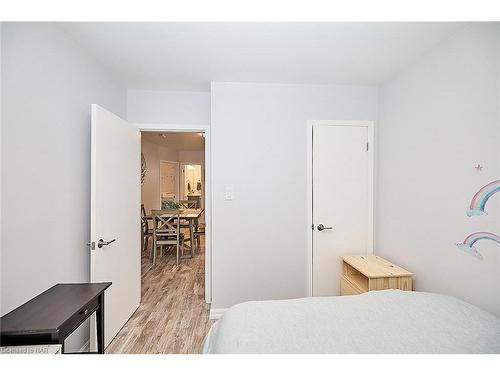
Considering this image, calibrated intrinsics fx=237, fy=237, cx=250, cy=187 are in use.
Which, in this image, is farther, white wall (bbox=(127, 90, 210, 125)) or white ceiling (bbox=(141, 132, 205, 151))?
white ceiling (bbox=(141, 132, 205, 151))

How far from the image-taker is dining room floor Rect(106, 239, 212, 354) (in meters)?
1.93

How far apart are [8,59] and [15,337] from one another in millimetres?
1318

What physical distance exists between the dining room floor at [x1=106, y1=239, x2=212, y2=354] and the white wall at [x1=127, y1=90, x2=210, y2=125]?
204 centimetres

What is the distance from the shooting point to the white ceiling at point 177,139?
17.7 ft

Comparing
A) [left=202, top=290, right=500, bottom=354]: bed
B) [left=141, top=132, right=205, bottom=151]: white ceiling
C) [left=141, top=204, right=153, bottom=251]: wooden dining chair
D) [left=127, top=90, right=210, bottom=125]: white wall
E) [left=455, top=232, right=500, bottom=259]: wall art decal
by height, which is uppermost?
[left=141, top=132, right=205, bottom=151]: white ceiling

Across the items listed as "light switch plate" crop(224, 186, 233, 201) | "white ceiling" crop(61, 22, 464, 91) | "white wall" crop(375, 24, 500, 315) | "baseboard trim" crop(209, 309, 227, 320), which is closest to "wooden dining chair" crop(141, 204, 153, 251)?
"baseboard trim" crop(209, 309, 227, 320)

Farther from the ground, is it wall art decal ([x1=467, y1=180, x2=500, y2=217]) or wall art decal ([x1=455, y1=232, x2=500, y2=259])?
wall art decal ([x1=467, y1=180, x2=500, y2=217])

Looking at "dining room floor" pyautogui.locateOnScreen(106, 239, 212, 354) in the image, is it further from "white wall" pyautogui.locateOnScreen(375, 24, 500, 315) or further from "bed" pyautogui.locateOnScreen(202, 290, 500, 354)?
"white wall" pyautogui.locateOnScreen(375, 24, 500, 315)

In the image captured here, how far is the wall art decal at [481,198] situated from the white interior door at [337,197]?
1.05 metres

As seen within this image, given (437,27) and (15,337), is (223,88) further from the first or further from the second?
(15,337)

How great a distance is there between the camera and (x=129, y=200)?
232 cm

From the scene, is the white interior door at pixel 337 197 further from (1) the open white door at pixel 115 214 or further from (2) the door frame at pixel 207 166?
(1) the open white door at pixel 115 214

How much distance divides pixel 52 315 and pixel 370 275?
2.02m
